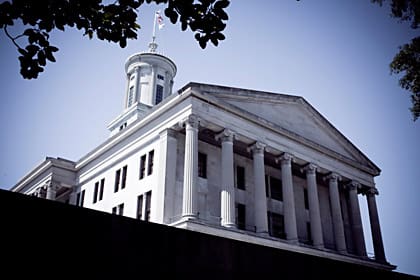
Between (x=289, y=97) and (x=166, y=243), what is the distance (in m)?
35.8

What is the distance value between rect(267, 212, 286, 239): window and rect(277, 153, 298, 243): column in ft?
10.4

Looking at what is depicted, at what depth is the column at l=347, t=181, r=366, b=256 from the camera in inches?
1587

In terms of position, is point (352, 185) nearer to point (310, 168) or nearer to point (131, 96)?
point (310, 168)

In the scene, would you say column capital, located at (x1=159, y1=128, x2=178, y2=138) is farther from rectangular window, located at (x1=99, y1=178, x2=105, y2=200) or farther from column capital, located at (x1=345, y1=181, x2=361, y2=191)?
column capital, located at (x1=345, y1=181, x2=361, y2=191)

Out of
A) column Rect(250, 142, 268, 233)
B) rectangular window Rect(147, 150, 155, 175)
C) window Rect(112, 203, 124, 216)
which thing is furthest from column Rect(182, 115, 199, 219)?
window Rect(112, 203, 124, 216)

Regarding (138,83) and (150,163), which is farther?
(138,83)

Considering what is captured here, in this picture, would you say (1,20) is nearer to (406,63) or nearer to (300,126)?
(406,63)

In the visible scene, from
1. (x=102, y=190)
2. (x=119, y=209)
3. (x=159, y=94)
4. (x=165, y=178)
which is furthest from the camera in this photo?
(x=159, y=94)

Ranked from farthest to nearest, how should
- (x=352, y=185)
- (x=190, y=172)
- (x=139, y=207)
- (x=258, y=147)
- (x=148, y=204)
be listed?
(x=352, y=185) → (x=258, y=147) → (x=139, y=207) → (x=148, y=204) → (x=190, y=172)

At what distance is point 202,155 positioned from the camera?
3428cm

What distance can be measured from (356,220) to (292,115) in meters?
13.5

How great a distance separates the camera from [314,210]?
35.9 metres

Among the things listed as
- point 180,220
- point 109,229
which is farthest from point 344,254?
point 109,229

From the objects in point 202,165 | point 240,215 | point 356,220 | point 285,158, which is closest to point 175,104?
point 202,165
